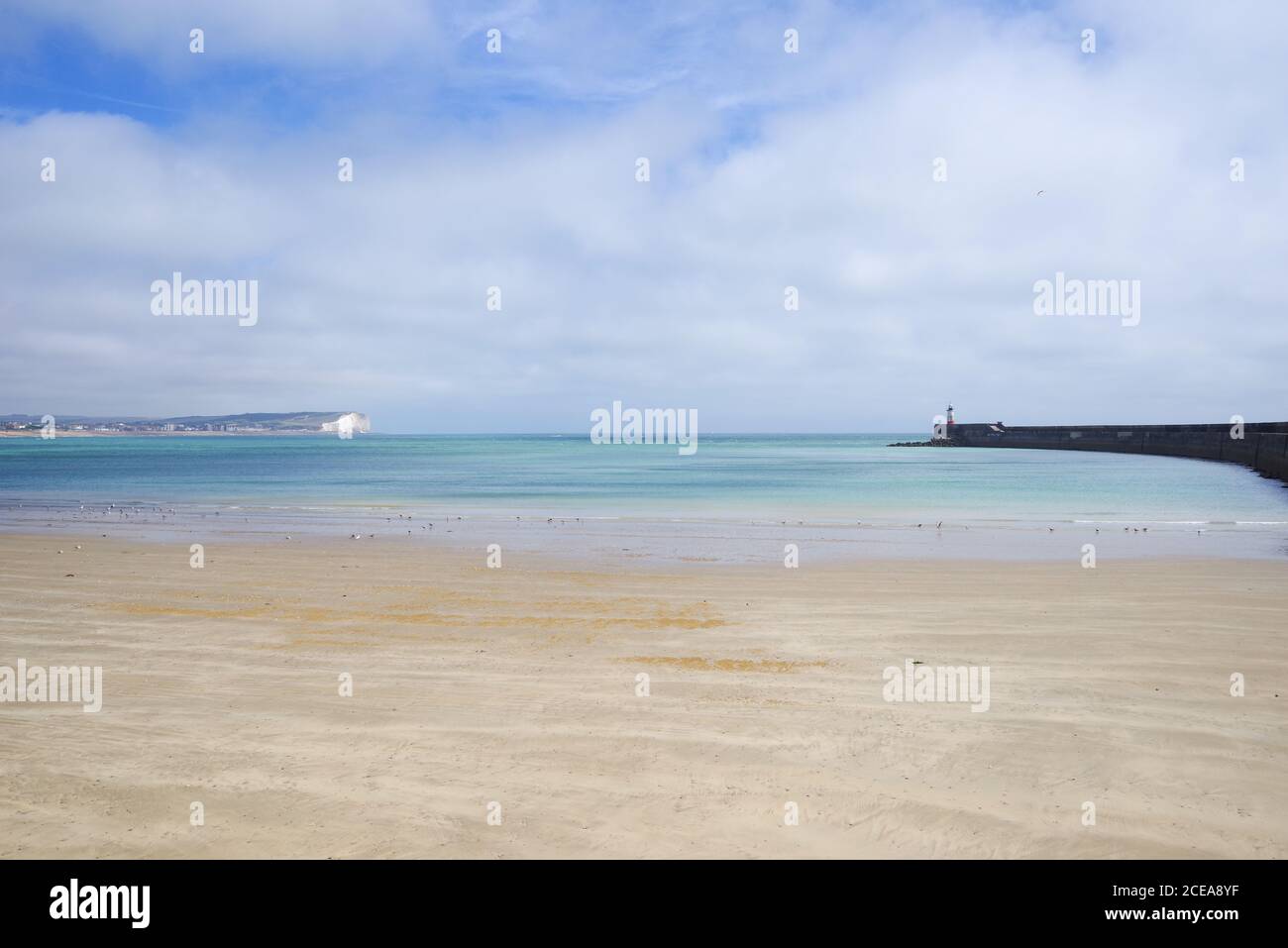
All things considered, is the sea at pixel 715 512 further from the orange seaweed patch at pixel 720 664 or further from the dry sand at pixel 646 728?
the orange seaweed patch at pixel 720 664

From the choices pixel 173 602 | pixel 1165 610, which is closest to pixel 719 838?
pixel 1165 610

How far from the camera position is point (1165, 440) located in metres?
97.6

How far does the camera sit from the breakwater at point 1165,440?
56969 millimetres

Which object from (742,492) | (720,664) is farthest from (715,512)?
(720,664)

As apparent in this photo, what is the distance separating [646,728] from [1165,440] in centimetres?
10949

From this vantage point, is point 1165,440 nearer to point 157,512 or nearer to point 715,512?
point 715,512

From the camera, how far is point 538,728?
7.49 meters

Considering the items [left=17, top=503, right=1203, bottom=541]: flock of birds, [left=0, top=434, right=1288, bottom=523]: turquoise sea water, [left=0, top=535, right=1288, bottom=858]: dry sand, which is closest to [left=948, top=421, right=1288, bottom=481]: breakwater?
[left=0, top=434, right=1288, bottom=523]: turquoise sea water

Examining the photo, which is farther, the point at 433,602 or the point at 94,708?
the point at 433,602

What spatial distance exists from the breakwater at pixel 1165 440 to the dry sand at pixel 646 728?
161 feet

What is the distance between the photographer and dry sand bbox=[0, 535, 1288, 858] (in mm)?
5527

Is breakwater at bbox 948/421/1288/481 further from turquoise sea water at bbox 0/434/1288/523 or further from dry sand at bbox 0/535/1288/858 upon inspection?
dry sand at bbox 0/535/1288/858

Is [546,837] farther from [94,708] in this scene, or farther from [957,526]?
[957,526]
